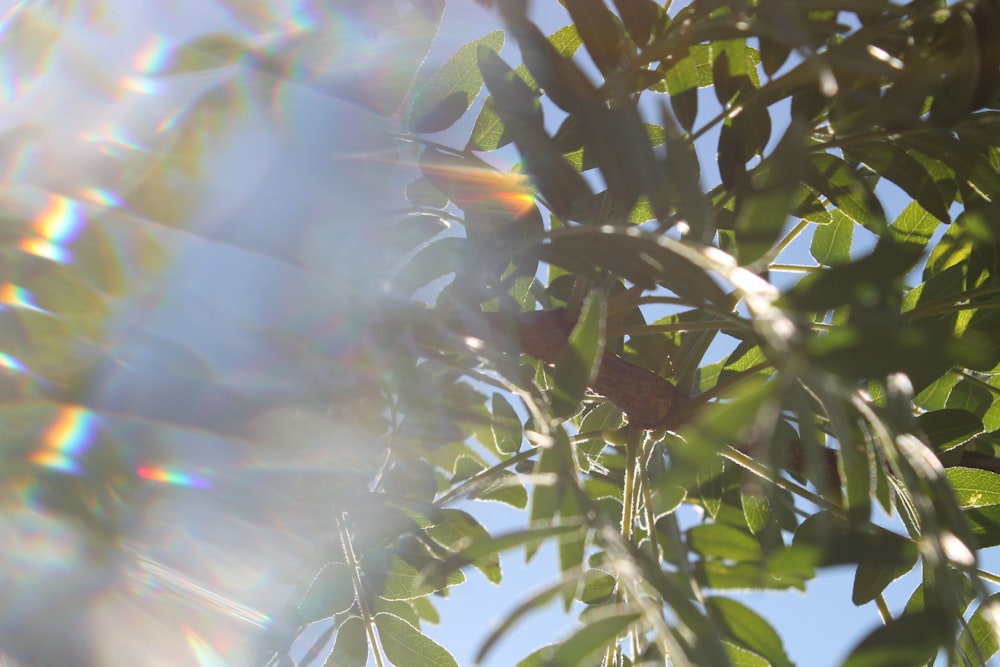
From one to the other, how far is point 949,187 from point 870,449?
36 centimetres

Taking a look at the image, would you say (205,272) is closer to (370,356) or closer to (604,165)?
(370,356)

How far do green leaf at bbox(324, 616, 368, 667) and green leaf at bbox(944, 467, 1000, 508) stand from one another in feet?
1.82

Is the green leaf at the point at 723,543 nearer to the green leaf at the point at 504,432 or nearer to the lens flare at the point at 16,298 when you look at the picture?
the green leaf at the point at 504,432

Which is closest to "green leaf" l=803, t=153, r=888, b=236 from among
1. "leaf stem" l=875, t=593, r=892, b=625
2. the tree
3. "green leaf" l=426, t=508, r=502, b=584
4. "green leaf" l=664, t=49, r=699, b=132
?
the tree

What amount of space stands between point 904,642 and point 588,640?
13 cm

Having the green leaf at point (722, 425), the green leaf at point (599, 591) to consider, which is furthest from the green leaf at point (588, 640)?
the green leaf at point (599, 591)

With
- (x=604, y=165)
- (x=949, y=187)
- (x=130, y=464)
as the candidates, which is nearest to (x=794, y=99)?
(x=949, y=187)

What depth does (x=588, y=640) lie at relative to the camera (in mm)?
363

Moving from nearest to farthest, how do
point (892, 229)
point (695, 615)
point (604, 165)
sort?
point (695, 615), point (604, 165), point (892, 229)

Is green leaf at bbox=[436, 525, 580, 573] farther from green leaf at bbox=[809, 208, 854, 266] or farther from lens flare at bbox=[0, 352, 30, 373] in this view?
green leaf at bbox=[809, 208, 854, 266]

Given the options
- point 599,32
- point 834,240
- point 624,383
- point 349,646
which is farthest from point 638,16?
point 349,646

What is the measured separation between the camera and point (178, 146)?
0.77 m

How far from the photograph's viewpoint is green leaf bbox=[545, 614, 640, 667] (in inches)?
14.0

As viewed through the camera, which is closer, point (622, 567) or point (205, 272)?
point (622, 567)
